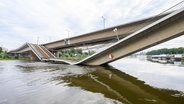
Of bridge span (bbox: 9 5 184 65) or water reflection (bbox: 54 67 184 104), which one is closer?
water reflection (bbox: 54 67 184 104)

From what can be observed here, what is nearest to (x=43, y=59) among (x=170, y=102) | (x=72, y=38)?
(x=72, y=38)

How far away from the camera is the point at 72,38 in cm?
3309

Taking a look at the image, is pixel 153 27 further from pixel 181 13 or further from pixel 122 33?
pixel 122 33

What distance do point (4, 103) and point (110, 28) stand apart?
21.5 metres

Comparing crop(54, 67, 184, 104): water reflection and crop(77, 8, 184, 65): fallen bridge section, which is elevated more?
crop(77, 8, 184, 65): fallen bridge section

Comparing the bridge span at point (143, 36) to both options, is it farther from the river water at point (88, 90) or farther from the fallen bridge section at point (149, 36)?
the river water at point (88, 90)

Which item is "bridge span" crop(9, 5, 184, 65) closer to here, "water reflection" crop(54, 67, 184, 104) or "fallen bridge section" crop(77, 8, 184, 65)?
"fallen bridge section" crop(77, 8, 184, 65)

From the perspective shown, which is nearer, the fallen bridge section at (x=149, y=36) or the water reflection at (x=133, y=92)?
the water reflection at (x=133, y=92)

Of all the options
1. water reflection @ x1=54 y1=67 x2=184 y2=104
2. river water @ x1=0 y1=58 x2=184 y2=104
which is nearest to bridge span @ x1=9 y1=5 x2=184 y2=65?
river water @ x1=0 y1=58 x2=184 y2=104

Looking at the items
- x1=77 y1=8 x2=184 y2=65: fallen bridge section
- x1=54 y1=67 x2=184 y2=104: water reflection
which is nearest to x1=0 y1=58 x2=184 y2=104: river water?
x1=54 y1=67 x2=184 y2=104: water reflection

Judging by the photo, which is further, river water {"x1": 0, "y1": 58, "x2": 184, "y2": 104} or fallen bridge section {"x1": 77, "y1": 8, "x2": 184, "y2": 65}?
fallen bridge section {"x1": 77, "y1": 8, "x2": 184, "y2": 65}

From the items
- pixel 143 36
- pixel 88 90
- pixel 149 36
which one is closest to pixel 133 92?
pixel 88 90

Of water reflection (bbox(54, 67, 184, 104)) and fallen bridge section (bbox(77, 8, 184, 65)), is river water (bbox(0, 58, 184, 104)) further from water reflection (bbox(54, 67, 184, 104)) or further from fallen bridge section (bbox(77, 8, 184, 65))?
fallen bridge section (bbox(77, 8, 184, 65))

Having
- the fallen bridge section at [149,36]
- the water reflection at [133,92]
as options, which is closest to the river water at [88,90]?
the water reflection at [133,92]
